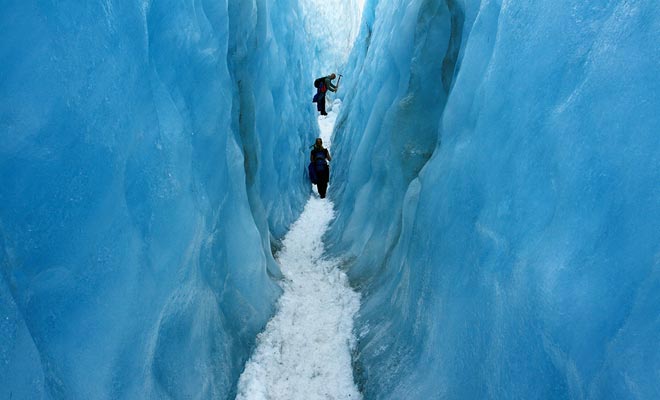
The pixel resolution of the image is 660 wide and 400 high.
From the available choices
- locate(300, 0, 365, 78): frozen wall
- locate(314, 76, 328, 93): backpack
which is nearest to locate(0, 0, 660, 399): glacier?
locate(314, 76, 328, 93): backpack

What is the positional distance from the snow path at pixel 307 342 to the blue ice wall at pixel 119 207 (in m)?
0.22

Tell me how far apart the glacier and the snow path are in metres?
0.16

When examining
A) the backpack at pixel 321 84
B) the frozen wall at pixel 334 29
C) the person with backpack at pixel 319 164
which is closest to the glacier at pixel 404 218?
the person with backpack at pixel 319 164

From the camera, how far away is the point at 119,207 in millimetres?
2379

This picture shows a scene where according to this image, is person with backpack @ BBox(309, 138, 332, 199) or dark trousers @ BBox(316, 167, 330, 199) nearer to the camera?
person with backpack @ BBox(309, 138, 332, 199)

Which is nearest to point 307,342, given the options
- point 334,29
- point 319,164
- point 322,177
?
point 319,164

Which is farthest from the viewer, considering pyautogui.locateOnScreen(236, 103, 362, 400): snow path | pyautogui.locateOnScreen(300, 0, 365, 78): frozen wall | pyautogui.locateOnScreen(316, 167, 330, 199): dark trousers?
pyautogui.locateOnScreen(300, 0, 365, 78): frozen wall

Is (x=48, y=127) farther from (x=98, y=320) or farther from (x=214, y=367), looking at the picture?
(x=214, y=367)

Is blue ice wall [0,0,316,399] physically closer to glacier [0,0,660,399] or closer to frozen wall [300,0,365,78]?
glacier [0,0,660,399]

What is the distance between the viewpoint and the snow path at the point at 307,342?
360 cm

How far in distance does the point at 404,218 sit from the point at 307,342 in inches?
59.0

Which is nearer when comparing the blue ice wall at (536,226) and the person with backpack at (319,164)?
the blue ice wall at (536,226)

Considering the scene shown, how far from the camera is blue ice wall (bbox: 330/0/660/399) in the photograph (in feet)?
5.91

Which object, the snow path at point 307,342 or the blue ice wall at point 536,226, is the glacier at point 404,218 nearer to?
the blue ice wall at point 536,226
